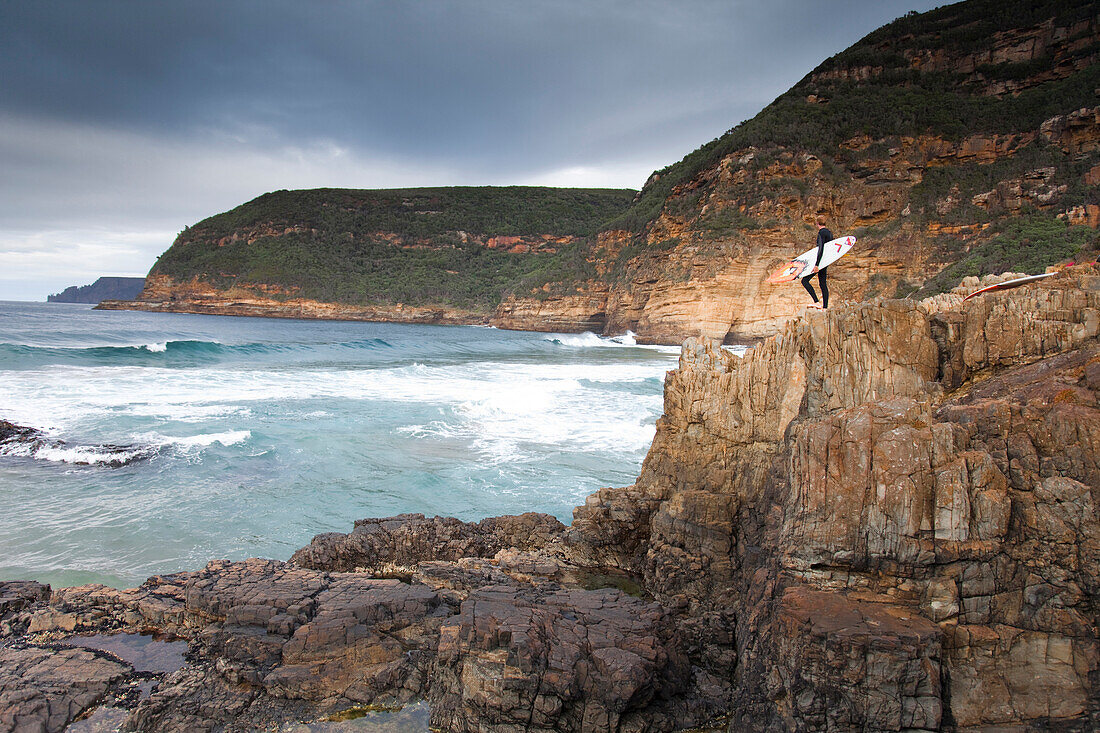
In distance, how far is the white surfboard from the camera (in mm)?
6133

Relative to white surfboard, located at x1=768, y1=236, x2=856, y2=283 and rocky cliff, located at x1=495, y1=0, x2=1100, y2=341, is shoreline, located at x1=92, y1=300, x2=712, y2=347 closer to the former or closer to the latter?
rocky cliff, located at x1=495, y1=0, x2=1100, y2=341

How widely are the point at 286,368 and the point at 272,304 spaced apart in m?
65.2

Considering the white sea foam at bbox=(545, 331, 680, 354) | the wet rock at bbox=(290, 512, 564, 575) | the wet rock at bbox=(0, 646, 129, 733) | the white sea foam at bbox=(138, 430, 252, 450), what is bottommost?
the wet rock at bbox=(0, 646, 129, 733)

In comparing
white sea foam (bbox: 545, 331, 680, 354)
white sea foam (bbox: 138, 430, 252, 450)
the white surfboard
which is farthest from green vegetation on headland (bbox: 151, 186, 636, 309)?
the white surfboard

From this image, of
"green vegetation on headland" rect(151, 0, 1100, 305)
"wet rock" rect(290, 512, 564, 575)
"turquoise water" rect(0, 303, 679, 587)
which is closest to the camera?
"wet rock" rect(290, 512, 564, 575)

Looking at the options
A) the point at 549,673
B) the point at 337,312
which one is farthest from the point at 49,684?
the point at 337,312

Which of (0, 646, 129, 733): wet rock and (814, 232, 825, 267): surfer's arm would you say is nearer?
(0, 646, 129, 733): wet rock

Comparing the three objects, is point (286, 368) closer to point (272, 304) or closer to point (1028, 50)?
point (1028, 50)

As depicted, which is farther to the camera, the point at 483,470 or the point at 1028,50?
the point at 1028,50

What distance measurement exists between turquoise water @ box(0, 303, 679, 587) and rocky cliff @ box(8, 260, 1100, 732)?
1.95 m

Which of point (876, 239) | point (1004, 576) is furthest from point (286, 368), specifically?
point (876, 239)

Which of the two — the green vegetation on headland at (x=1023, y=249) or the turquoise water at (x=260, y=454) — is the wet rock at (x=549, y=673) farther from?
the green vegetation on headland at (x=1023, y=249)

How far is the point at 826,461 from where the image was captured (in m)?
3.71

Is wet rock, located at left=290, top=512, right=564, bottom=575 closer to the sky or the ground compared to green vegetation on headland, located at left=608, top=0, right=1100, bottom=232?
closer to the ground
